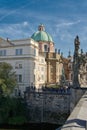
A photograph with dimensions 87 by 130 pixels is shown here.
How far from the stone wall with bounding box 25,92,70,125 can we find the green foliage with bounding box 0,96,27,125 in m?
1.40

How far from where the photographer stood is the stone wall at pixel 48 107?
132 ft

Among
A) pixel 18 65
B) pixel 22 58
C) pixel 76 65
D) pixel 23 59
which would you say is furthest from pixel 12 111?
pixel 76 65

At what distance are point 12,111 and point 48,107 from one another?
5.52 metres

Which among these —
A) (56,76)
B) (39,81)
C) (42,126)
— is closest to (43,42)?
(56,76)

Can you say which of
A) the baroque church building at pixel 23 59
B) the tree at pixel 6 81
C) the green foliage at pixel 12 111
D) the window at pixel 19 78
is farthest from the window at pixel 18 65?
the green foliage at pixel 12 111

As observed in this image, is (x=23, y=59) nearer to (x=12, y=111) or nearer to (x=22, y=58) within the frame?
(x=22, y=58)

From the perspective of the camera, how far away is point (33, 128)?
117 ft

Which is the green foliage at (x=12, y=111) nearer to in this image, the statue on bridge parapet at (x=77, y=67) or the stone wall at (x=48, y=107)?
the stone wall at (x=48, y=107)

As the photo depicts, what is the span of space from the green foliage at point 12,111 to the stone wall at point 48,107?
1.40 meters

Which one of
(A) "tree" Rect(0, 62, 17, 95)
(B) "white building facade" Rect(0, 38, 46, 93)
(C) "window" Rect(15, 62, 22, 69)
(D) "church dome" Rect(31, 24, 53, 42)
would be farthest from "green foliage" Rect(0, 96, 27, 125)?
(D) "church dome" Rect(31, 24, 53, 42)

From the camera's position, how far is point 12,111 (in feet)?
131

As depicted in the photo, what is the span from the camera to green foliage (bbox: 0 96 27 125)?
3838 cm

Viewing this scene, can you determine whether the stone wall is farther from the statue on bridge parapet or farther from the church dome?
the church dome

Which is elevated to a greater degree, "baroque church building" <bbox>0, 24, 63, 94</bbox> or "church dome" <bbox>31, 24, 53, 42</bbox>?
"church dome" <bbox>31, 24, 53, 42</bbox>
